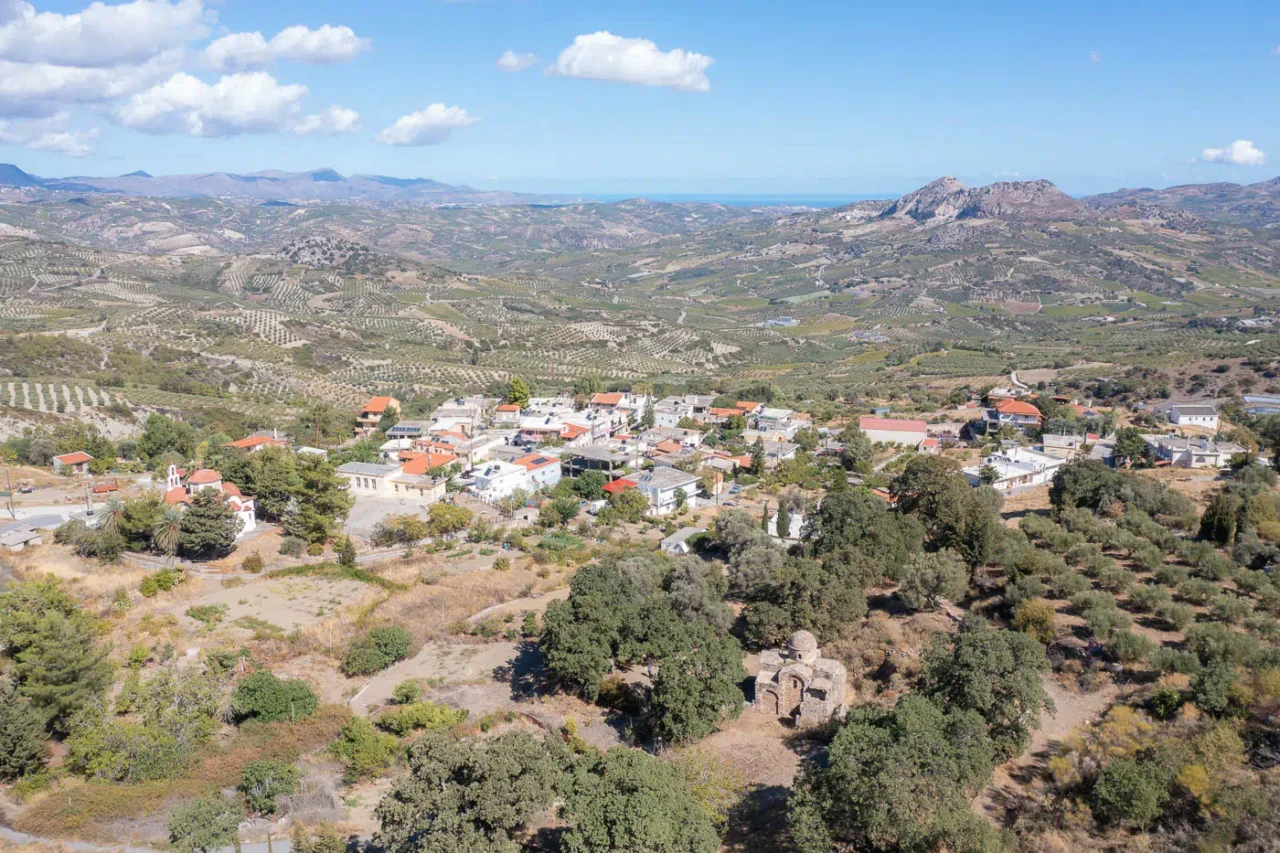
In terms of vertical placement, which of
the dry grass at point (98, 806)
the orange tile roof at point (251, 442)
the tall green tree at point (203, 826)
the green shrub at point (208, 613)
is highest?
the tall green tree at point (203, 826)

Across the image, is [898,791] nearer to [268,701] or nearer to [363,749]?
[363,749]

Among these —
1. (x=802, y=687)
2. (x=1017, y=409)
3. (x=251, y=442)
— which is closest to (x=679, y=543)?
(x=802, y=687)

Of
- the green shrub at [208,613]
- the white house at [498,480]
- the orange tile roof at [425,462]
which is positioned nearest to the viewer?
the green shrub at [208,613]

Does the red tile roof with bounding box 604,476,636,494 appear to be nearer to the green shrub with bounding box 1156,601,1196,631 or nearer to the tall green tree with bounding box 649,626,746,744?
the tall green tree with bounding box 649,626,746,744

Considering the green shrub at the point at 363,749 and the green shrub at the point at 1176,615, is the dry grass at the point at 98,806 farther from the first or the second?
the green shrub at the point at 1176,615

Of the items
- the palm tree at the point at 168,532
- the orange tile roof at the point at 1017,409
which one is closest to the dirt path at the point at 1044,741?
the palm tree at the point at 168,532
